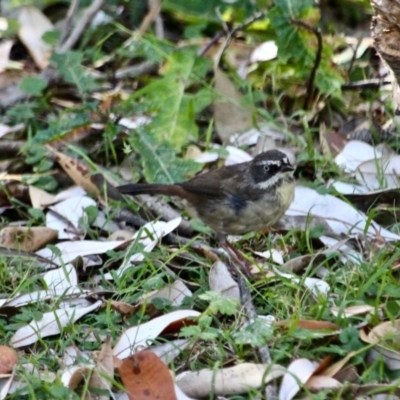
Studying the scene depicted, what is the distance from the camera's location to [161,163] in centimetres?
696

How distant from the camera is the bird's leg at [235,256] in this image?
5.69 meters

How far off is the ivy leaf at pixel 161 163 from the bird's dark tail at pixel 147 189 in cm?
41

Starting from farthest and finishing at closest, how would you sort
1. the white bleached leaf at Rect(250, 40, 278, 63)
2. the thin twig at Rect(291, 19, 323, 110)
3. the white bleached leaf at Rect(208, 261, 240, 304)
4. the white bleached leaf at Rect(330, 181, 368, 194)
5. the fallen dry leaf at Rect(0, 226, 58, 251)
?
1. the white bleached leaf at Rect(250, 40, 278, 63)
2. the thin twig at Rect(291, 19, 323, 110)
3. the white bleached leaf at Rect(330, 181, 368, 194)
4. the fallen dry leaf at Rect(0, 226, 58, 251)
5. the white bleached leaf at Rect(208, 261, 240, 304)

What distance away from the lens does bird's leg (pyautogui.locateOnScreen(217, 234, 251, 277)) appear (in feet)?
18.7

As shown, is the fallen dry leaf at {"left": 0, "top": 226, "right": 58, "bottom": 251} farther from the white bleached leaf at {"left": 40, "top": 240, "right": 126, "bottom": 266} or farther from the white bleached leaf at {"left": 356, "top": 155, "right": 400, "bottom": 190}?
the white bleached leaf at {"left": 356, "top": 155, "right": 400, "bottom": 190}

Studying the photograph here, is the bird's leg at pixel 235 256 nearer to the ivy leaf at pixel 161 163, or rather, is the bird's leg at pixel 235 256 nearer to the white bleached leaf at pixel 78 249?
the white bleached leaf at pixel 78 249

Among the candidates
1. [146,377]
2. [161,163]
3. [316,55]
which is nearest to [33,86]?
[161,163]

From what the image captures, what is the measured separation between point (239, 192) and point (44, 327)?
1.70 metres

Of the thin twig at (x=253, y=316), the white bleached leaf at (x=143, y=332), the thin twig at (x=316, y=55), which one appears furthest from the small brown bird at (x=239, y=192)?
the thin twig at (x=316, y=55)

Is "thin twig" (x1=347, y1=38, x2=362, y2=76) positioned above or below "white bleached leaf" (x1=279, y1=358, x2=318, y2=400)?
below

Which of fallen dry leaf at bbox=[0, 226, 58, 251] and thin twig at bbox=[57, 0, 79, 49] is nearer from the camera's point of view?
fallen dry leaf at bbox=[0, 226, 58, 251]

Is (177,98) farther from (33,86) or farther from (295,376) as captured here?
(295,376)

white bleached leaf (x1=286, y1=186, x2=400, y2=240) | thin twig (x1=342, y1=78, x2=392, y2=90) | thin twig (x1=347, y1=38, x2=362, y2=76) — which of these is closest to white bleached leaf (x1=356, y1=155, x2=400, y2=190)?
white bleached leaf (x1=286, y1=186, x2=400, y2=240)

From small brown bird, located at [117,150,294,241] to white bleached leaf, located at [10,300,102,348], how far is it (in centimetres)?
128
